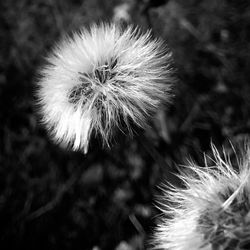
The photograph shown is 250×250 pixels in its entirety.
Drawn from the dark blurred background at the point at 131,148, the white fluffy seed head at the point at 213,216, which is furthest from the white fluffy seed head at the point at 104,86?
the dark blurred background at the point at 131,148

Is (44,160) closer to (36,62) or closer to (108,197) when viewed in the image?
(108,197)

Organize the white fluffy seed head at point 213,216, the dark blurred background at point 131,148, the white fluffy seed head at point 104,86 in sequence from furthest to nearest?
the dark blurred background at point 131,148 < the white fluffy seed head at point 104,86 < the white fluffy seed head at point 213,216

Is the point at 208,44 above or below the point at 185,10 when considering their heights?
below

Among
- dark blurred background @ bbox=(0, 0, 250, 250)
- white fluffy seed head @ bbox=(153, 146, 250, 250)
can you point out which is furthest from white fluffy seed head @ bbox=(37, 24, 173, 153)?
dark blurred background @ bbox=(0, 0, 250, 250)

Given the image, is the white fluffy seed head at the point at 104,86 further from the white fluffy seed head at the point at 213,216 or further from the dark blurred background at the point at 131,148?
the dark blurred background at the point at 131,148

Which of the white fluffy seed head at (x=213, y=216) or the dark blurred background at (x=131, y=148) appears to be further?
the dark blurred background at (x=131, y=148)

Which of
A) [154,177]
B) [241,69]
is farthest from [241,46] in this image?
[154,177]
